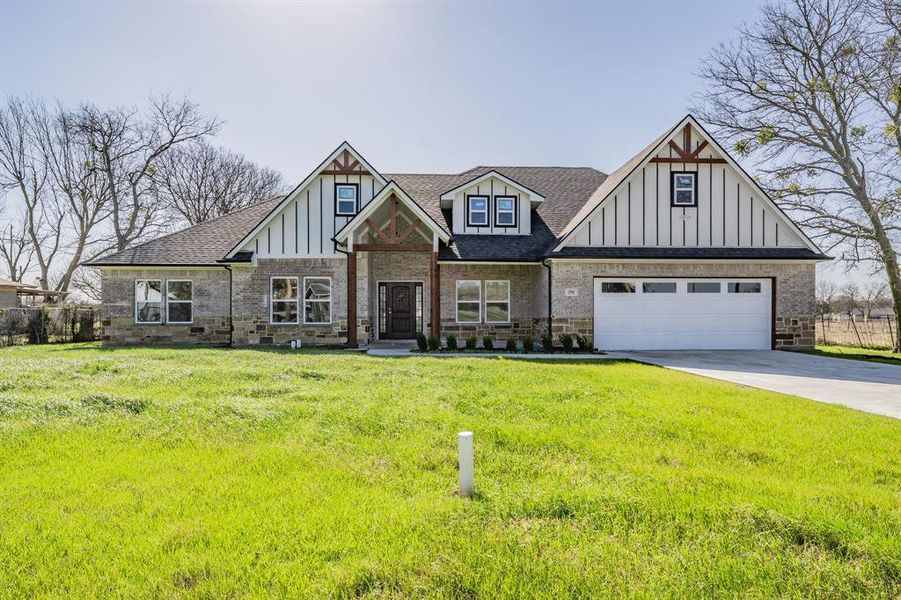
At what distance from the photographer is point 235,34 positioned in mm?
11914

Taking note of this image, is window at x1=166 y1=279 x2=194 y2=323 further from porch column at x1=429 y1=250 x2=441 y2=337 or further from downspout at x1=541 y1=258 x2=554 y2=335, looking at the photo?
downspout at x1=541 y1=258 x2=554 y2=335

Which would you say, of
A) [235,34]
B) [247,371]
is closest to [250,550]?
[247,371]

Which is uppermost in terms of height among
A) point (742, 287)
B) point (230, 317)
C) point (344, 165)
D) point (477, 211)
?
point (344, 165)

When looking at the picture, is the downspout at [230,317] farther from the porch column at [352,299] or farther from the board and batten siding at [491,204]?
the board and batten siding at [491,204]

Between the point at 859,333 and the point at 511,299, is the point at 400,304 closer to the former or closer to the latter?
the point at 511,299

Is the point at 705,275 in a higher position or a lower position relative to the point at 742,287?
higher

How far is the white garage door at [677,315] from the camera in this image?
1588 cm

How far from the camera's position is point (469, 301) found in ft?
57.1

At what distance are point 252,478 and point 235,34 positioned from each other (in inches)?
459

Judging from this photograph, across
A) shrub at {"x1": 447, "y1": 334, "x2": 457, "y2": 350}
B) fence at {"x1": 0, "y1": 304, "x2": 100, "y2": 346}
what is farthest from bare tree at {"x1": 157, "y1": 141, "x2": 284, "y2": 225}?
shrub at {"x1": 447, "y1": 334, "x2": 457, "y2": 350}

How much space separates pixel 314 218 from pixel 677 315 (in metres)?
12.6

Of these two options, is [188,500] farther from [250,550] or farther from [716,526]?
[716,526]

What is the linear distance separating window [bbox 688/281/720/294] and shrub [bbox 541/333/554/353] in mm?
4857

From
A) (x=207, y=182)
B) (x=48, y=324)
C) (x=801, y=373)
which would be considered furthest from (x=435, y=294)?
(x=207, y=182)
